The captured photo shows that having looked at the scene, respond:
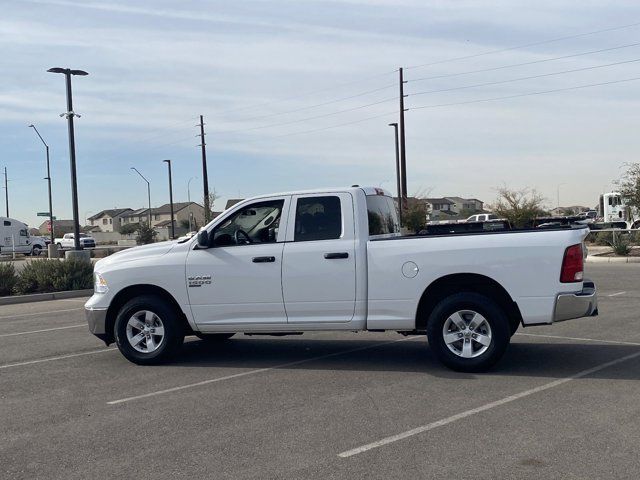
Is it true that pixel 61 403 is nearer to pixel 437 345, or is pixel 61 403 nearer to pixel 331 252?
pixel 331 252

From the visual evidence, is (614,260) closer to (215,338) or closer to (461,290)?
(215,338)

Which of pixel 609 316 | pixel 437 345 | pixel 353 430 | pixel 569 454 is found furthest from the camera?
pixel 609 316

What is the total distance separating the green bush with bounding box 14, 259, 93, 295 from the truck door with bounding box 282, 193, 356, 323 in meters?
13.5

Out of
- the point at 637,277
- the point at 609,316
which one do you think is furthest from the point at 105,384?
the point at 637,277

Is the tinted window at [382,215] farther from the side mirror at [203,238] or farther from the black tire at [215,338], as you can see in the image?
the black tire at [215,338]

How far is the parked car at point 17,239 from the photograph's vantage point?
51.0 m

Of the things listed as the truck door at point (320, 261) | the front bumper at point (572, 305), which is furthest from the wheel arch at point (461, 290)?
the truck door at point (320, 261)

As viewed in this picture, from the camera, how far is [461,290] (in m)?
8.18

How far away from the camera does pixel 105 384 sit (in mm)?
8109

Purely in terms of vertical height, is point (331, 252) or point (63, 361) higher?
point (331, 252)

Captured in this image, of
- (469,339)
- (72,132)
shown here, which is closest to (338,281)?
(469,339)

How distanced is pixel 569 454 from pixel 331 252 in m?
3.76

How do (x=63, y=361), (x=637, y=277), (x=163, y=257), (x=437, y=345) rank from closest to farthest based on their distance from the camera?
(x=437, y=345) → (x=163, y=257) → (x=63, y=361) → (x=637, y=277)

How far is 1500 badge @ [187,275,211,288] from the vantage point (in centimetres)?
880
